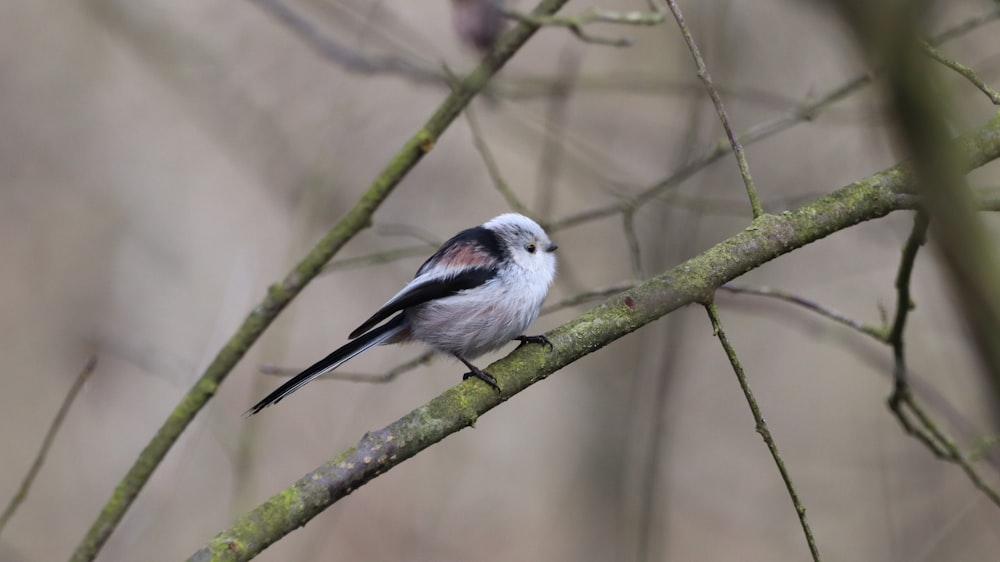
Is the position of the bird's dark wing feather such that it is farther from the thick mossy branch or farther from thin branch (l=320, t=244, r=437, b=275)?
the thick mossy branch

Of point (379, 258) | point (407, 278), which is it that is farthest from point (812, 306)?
point (407, 278)

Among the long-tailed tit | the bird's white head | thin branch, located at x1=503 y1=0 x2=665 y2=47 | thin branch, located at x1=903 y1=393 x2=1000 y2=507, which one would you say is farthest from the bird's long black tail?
thin branch, located at x1=903 y1=393 x2=1000 y2=507

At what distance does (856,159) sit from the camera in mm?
5820

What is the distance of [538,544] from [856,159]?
3687 millimetres

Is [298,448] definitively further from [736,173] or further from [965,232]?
[965,232]

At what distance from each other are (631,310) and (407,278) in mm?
3422

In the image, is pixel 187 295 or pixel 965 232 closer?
pixel 965 232

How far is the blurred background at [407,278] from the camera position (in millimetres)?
5066

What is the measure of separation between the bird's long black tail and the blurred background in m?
1.87

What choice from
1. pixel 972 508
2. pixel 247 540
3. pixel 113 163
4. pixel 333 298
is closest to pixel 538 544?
pixel 333 298

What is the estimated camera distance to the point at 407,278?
5.37 metres

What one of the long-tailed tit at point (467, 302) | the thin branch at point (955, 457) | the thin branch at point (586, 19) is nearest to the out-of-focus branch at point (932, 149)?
the thin branch at point (586, 19)

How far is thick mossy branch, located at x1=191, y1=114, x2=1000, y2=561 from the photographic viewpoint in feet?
5.99

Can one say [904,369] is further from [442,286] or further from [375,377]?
[375,377]
